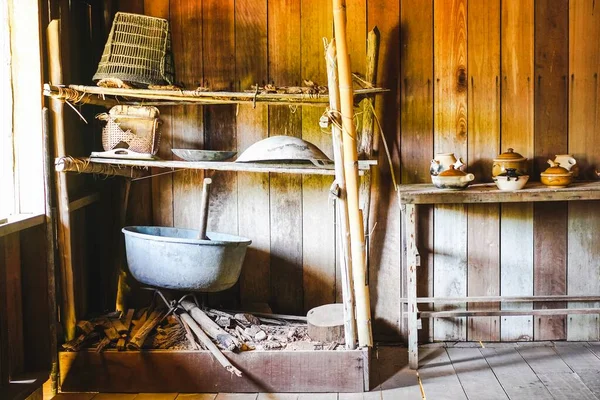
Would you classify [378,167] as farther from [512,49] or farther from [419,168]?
[512,49]

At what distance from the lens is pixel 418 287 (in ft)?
11.6

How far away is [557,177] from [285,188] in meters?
1.50

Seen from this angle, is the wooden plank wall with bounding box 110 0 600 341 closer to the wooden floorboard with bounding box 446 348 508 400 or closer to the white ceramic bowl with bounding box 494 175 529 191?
the wooden floorboard with bounding box 446 348 508 400

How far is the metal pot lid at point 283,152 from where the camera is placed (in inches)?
115

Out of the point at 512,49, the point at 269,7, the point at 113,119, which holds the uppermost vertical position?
the point at 269,7

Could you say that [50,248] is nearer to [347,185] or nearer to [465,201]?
[347,185]

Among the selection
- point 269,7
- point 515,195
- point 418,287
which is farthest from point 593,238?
point 269,7

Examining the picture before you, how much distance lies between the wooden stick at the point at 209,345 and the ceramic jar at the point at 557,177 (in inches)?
73.2

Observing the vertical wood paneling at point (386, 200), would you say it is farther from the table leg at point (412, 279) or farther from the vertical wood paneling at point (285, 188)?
the vertical wood paneling at point (285, 188)

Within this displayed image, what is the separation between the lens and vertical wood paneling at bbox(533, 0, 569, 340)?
337cm

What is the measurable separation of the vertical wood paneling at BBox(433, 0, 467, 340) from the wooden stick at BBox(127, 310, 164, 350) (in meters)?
1.62

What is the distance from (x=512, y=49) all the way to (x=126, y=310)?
2682 mm

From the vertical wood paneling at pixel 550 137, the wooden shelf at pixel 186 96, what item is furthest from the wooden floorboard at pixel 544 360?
the wooden shelf at pixel 186 96

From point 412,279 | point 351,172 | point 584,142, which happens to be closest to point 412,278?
point 412,279
